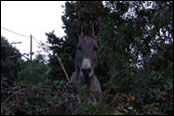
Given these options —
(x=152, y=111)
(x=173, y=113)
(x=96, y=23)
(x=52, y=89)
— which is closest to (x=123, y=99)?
(x=152, y=111)

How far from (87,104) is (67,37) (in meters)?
14.9

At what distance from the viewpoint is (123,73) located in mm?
4449

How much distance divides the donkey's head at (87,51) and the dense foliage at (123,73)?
36cm

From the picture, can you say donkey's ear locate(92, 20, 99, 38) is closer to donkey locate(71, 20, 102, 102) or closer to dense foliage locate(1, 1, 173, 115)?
donkey locate(71, 20, 102, 102)

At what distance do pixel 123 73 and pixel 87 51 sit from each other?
0.80 m

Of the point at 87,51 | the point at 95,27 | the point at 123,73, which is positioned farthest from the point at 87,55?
the point at 95,27

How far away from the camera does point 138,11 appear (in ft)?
15.2

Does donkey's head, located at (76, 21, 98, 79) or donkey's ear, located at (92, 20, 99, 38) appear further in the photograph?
donkey's ear, located at (92, 20, 99, 38)

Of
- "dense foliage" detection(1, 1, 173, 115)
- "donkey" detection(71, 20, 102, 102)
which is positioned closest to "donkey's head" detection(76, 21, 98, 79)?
"donkey" detection(71, 20, 102, 102)

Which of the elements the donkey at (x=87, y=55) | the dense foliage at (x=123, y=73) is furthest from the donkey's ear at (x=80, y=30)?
the dense foliage at (x=123, y=73)

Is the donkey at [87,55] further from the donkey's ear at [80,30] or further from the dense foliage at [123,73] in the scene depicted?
the dense foliage at [123,73]

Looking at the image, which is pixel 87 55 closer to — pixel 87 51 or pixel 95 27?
pixel 87 51

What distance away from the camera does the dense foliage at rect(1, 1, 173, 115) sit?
2312 mm

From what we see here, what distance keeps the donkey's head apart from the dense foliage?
1.18ft
